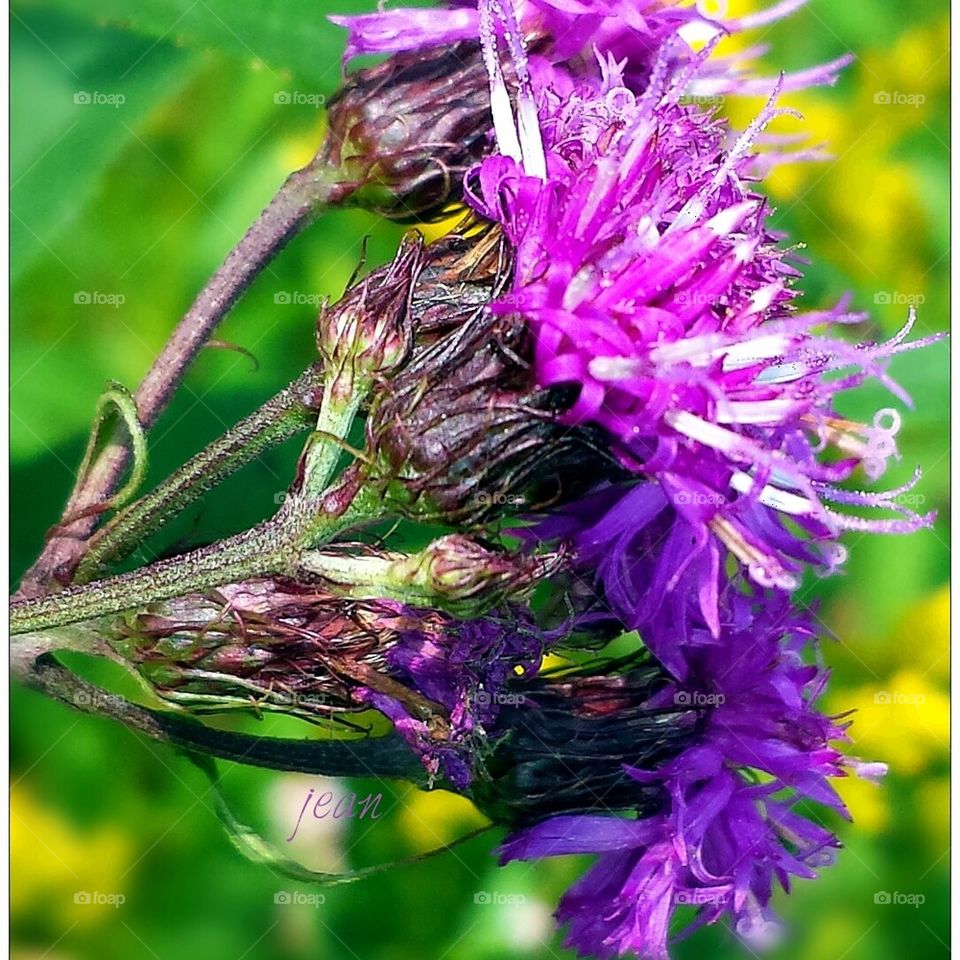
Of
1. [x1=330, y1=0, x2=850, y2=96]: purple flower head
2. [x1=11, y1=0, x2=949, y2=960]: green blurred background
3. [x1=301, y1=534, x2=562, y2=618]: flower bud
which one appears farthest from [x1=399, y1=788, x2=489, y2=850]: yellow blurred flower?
[x1=330, y1=0, x2=850, y2=96]: purple flower head

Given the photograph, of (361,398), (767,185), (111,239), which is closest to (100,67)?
(111,239)

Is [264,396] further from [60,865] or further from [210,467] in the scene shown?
[60,865]

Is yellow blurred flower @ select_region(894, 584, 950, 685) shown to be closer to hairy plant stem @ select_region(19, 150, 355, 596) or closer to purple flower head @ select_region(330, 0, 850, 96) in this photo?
purple flower head @ select_region(330, 0, 850, 96)

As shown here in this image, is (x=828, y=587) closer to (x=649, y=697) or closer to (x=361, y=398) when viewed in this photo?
(x=649, y=697)

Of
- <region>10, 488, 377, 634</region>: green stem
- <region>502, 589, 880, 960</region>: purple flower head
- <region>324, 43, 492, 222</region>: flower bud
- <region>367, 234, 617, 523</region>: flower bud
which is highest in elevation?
<region>324, 43, 492, 222</region>: flower bud

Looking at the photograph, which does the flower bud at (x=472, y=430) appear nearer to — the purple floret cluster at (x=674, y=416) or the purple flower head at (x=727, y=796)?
the purple floret cluster at (x=674, y=416)

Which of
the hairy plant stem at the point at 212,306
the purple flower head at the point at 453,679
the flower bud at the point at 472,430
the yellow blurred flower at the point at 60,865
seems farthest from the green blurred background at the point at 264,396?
the flower bud at the point at 472,430
